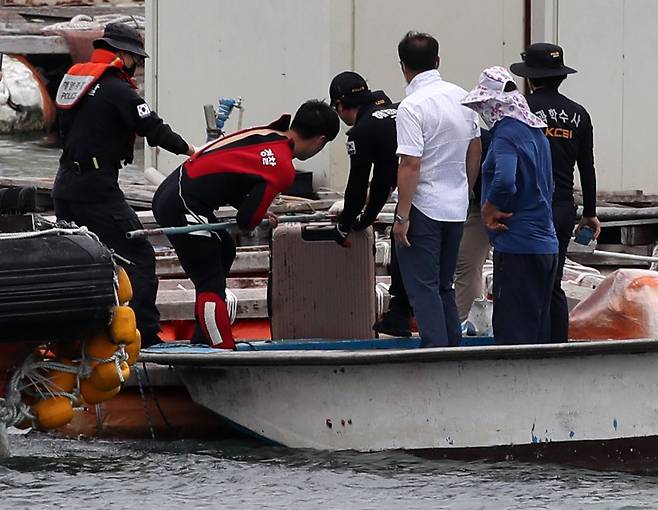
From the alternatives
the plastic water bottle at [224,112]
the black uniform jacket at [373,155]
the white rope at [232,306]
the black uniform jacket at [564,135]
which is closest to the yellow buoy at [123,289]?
the black uniform jacket at [373,155]

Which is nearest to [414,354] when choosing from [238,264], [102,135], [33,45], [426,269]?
[426,269]

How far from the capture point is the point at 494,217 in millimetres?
7273

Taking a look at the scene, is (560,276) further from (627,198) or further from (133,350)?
(627,198)

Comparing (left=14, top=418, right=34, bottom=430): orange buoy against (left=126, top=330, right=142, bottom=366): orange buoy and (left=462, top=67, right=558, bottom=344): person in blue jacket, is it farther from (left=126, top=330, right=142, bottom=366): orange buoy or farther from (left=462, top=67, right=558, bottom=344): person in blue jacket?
(left=462, top=67, right=558, bottom=344): person in blue jacket

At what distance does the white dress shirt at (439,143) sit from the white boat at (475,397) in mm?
713

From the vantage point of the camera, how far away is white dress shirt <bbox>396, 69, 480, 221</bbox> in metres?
7.31

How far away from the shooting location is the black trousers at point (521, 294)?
7312mm

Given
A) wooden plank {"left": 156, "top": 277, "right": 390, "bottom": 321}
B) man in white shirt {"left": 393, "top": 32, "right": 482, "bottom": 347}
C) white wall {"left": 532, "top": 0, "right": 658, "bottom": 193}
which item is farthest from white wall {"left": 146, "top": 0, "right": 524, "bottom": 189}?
man in white shirt {"left": 393, "top": 32, "right": 482, "bottom": 347}

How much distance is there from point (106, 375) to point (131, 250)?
4.11 ft

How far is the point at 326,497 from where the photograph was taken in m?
6.73

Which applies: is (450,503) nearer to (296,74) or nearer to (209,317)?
(209,317)

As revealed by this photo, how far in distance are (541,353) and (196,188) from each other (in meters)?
1.83

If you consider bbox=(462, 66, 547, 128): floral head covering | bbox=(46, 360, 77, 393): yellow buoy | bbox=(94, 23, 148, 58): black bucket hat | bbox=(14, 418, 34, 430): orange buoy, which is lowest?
bbox=(14, 418, 34, 430): orange buoy

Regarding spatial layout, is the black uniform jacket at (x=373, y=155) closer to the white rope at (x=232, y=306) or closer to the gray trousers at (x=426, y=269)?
the gray trousers at (x=426, y=269)
